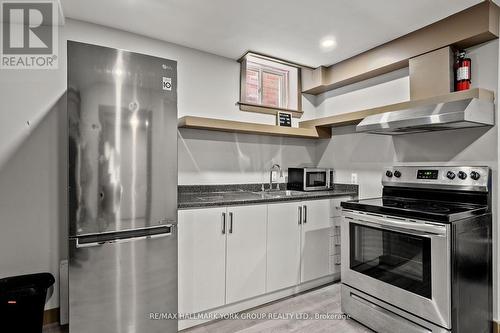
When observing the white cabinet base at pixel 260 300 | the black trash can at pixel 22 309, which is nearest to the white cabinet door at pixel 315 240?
the white cabinet base at pixel 260 300

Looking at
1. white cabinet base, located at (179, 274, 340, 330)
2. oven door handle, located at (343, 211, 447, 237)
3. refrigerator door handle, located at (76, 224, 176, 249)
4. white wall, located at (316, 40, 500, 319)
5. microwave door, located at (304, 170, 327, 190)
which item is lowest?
Answer: white cabinet base, located at (179, 274, 340, 330)

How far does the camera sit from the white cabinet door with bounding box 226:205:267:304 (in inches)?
90.5

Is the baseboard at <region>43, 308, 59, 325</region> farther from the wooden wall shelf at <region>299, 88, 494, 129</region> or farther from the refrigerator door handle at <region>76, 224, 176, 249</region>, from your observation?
the wooden wall shelf at <region>299, 88, 494, 129</region>

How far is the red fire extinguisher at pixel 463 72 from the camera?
7.06 feet

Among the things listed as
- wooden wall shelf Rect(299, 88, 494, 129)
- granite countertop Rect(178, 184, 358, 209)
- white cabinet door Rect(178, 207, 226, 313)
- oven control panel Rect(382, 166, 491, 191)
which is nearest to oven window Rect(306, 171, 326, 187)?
granite countertop Rect(178, 184, 358, 209)

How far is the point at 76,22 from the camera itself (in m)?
2.28

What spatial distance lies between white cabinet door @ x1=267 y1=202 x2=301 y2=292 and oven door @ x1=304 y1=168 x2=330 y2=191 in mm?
551

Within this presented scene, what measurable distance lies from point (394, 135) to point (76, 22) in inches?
117

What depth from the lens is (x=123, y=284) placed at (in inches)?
72.5

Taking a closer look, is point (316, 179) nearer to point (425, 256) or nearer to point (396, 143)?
point (396, 143)

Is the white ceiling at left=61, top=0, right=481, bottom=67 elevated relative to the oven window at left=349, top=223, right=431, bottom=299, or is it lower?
elevated

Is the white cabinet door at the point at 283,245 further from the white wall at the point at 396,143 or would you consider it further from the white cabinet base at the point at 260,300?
the white wall at the point at 396,143

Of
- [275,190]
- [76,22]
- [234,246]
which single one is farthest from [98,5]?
[275,190]

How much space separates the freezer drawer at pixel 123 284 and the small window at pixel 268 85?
180 centimetres
